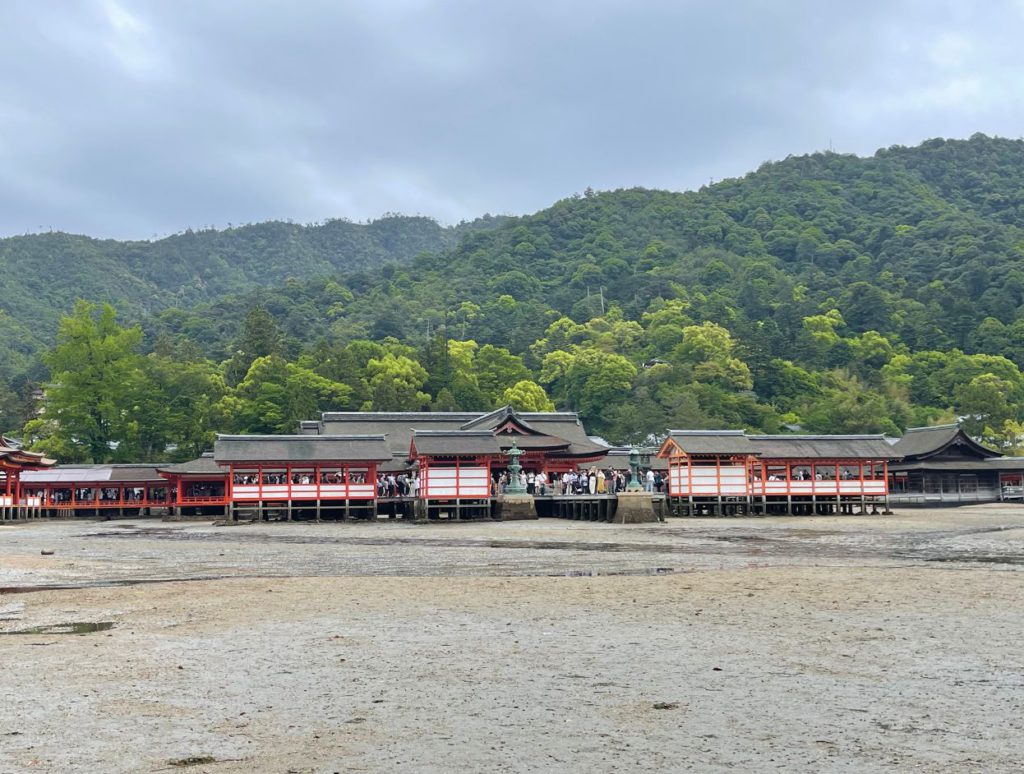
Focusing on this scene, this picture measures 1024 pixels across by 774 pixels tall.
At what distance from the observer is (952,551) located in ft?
84.2

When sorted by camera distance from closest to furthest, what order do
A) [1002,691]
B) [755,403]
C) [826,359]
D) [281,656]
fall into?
[1002,691] < [281,656] < [755,403] < [826,359]

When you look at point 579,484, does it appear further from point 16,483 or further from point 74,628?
point 74,628

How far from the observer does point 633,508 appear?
41781 millimetres

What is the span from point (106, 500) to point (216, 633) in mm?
49215

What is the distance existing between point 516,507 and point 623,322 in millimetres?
79911

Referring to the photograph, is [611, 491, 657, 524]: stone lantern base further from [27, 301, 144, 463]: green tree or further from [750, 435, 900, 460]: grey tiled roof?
[27, 301, 144, 463]: green tree

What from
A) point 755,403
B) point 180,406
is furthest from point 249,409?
point 755,403

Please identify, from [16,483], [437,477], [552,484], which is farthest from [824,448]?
[16,483]

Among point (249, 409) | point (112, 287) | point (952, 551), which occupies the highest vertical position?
point (112, 287)

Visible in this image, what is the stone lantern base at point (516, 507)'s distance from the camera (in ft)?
150

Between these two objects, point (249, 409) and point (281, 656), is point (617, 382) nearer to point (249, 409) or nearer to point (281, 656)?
point (249, 409)

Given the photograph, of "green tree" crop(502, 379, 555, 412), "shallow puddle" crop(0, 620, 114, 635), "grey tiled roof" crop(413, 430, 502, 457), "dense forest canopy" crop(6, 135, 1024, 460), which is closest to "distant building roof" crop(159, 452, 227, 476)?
"grey tiled roof" crop(413, 430, 502, 457)

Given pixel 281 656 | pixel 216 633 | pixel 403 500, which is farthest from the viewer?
pixel 403 500

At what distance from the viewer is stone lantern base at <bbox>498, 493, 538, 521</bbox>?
1797 inches
